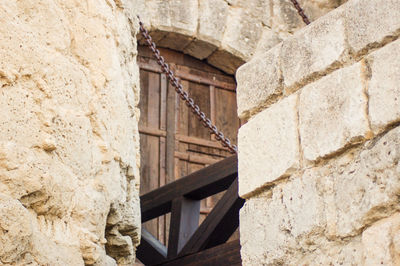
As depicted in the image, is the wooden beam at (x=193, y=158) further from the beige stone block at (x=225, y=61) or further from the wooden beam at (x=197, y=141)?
the beige stone block at (x=225, y=61)

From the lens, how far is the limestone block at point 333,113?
2535mm

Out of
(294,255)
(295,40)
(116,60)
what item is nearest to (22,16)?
(116,60)

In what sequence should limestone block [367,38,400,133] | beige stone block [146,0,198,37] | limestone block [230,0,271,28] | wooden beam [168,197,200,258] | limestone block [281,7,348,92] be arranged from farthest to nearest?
limestone block [230,0,271,28]
beige stone block [146,0,198,37]
wooden beam [168,197,200,258]
limestone block [281,7,348,92]
limestone block [367,38,400,133]

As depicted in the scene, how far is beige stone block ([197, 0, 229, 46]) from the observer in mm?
6043

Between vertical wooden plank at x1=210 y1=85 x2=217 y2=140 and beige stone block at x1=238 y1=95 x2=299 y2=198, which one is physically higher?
vertical wooden plank at x1=210 y1=85 x2=217 y2=140

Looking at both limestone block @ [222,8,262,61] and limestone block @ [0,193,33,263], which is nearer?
limestone block @ [0,193,33,263]

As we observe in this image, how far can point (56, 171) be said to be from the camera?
2916 millimetres

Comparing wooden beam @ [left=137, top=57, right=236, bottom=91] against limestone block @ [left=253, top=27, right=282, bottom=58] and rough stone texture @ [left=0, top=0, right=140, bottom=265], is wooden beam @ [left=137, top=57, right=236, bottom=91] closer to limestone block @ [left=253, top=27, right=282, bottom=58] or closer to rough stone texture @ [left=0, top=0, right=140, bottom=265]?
limestone block @ [left=253, top=27, right=282, bottom=58]

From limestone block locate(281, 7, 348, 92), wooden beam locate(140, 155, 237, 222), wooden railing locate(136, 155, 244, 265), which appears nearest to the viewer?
limestone block locate(281, 7, 348, 92)

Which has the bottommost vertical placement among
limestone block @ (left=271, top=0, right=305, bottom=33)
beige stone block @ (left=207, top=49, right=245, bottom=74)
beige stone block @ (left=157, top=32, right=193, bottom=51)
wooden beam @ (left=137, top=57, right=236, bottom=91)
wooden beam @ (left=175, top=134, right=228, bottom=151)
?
wooden beam @ (left=175, top=134, right=228, bottom=151)

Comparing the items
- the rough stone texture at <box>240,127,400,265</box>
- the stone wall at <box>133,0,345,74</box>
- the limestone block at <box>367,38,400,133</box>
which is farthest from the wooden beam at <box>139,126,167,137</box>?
the limestone block at <box>367,38,400,133</box>

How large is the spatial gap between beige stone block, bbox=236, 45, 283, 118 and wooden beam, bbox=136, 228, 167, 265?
6.70ft

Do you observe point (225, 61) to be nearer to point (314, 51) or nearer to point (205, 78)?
point (205, 78)

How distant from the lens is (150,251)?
4898mm
